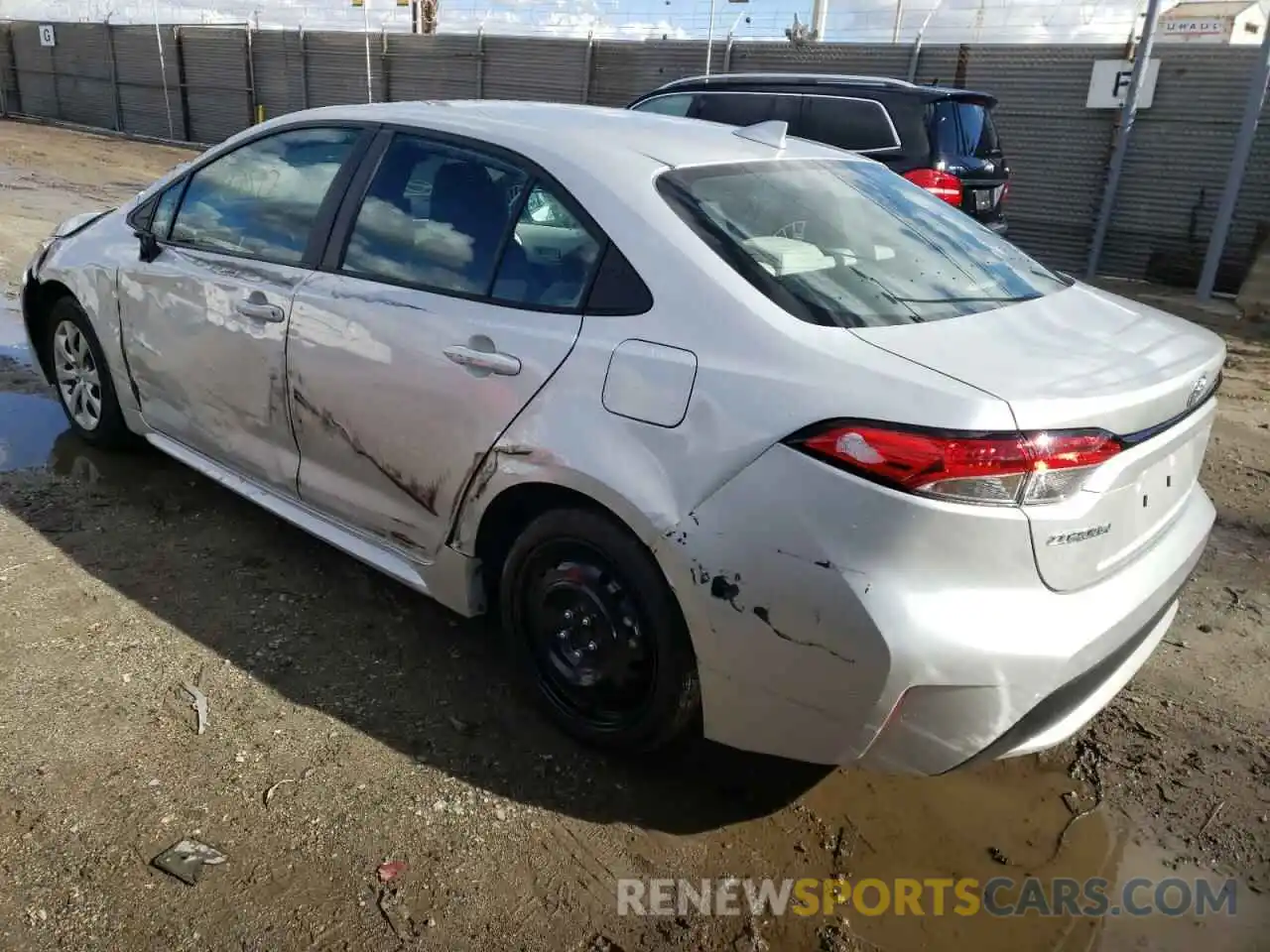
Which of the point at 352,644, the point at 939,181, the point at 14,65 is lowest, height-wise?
the point at 352,644

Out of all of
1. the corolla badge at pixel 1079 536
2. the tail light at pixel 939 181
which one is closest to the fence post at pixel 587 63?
the tail light at pixel 939 181

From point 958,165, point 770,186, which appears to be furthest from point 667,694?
point 958,165

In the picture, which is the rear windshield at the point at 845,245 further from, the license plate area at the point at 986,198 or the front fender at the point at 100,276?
the license plate area at the point at 986,198

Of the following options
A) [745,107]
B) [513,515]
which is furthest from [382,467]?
[745,107]

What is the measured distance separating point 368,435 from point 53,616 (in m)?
1.34

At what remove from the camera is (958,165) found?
7812 mm

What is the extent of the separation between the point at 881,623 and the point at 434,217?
74.9 inches

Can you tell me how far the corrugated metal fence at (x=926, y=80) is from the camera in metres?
11.7

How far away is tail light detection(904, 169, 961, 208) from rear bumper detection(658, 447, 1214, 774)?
5.82 m

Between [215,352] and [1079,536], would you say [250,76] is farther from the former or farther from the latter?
[1079,536]

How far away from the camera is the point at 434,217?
10.0ft

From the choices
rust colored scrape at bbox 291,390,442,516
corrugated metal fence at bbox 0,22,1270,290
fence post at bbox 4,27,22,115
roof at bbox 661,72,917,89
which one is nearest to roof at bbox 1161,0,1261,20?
corrugated metal fence at bbox 0,22,1270,290

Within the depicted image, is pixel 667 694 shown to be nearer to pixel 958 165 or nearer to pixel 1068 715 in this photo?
pixel 1068 715

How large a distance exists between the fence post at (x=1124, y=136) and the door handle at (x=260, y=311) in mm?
11086
